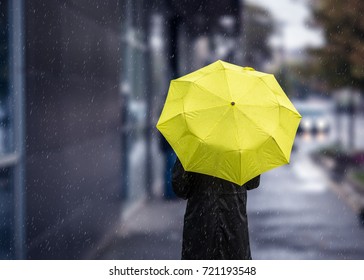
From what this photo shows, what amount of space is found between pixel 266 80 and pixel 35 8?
3.13 meters

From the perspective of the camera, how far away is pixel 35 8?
675cm

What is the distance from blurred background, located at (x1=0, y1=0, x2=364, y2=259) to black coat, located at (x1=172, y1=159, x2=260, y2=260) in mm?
2455

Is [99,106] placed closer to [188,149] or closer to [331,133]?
[188,149]

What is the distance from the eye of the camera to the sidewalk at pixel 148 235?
32.8 feet

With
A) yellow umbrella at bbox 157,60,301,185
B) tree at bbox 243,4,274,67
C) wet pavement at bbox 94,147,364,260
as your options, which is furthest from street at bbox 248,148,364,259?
tree at bbox 243,4,274,67

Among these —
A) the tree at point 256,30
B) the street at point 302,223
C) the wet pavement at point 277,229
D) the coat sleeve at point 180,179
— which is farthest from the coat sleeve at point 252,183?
the tree at point 256,30

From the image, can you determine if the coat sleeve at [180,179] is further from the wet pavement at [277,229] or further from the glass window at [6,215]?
the wet pavement at [277,229]

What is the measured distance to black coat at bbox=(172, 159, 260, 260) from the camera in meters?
4.47

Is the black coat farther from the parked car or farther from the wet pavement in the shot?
the parked car

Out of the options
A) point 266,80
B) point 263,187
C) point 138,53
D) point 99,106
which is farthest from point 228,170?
point 263,187

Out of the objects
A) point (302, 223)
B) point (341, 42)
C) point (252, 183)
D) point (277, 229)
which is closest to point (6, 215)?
point (252, 183)

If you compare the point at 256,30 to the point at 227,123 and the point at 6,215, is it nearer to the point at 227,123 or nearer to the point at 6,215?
the point at 6,215

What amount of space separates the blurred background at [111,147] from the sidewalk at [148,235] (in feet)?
0.10

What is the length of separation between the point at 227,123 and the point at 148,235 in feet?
24.9
